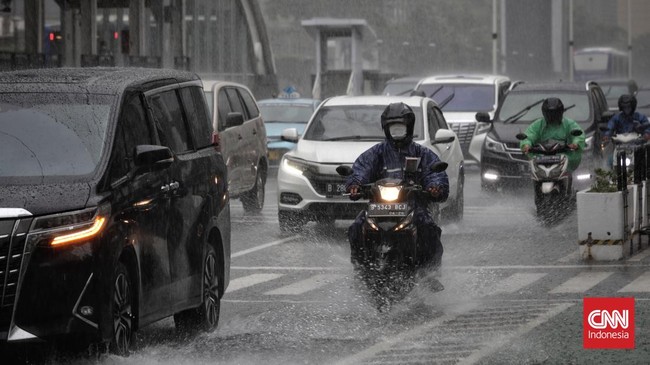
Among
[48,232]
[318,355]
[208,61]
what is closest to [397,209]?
[318,355]

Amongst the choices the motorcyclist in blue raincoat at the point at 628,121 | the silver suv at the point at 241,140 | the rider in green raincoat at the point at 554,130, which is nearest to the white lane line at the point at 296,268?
the silver suv at the point at 241,140

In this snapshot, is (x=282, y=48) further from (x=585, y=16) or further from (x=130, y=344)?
(x=130, y=344)

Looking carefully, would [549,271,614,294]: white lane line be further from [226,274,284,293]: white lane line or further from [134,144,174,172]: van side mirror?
[134,144,174,172]: van side mirror

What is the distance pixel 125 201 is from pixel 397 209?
10.8 ft

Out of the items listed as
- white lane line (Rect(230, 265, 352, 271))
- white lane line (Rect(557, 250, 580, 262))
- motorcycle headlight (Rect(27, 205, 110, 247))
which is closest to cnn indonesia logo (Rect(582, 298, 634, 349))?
motorcycle headlight (Rect(27, 205, 110, 247))

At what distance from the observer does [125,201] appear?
885 cm

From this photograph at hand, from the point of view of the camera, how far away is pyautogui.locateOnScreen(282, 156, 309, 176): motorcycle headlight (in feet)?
60.8

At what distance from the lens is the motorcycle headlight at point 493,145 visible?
23609 mm

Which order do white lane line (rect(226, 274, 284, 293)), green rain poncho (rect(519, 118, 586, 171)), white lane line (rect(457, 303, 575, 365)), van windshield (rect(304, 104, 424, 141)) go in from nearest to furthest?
white lane line (rect(457, 303, 575, 365))
white lane line (rect(226, 274, 284, 293))
van windshield (rect(304, 104, 424, 141))
green rain poncho (rect(519, 118, 586, 171))

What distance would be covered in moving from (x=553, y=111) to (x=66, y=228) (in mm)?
12025

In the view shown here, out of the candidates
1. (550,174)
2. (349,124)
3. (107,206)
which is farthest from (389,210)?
(550,174)

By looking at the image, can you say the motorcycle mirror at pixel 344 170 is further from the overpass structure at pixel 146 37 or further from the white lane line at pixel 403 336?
the overpass structure at pixel 146 37

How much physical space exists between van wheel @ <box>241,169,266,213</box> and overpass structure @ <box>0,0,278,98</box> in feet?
53.6

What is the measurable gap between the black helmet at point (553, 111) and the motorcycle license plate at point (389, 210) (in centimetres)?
806
